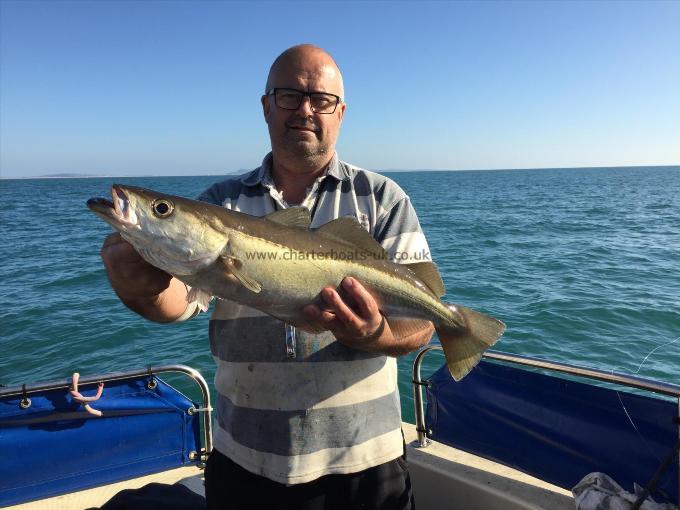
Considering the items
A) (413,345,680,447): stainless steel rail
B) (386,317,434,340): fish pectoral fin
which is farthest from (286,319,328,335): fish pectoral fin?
(413,345,680,447): stainless steel rail

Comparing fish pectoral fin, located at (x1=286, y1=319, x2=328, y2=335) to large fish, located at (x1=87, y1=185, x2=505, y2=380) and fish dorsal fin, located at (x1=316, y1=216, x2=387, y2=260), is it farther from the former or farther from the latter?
fish dorsal fin, located at (x1=316, y1=216, x2=387, y2=260)

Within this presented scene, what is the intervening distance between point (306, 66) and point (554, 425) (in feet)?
12.1

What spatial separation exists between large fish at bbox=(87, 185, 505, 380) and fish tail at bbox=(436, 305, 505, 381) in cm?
13

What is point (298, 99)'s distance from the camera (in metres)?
3.43

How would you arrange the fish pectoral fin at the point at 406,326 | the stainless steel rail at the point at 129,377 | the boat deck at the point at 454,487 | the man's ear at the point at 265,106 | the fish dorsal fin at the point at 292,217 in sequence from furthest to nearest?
the stainless steel rail at the point at 129,377, the boat deck at the point at 454,487, the man's ear at the point at 265,106, the fish pectoral fin at the point at 406,326, the fish dorsal fin at the point at 292,217

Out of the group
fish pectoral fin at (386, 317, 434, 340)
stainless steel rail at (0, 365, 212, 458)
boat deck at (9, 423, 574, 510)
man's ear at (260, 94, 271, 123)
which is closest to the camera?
fish pectoral fin at (386, 317, 434, 340)

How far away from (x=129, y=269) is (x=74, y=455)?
2.91 m

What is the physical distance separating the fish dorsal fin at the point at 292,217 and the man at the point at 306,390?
0.28 m

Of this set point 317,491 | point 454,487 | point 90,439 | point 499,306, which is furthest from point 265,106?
point 499,306

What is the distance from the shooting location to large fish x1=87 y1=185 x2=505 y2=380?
2.75m

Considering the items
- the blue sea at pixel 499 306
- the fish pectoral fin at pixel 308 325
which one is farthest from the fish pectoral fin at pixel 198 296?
the blue sea at pixel 499 306

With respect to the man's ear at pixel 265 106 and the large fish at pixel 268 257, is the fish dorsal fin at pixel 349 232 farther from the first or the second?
the man's ear at pixel 265 106

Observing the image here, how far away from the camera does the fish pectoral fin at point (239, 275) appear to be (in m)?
2.80

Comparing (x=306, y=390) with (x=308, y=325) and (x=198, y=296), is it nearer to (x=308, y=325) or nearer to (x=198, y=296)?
(x=308, y=325)
